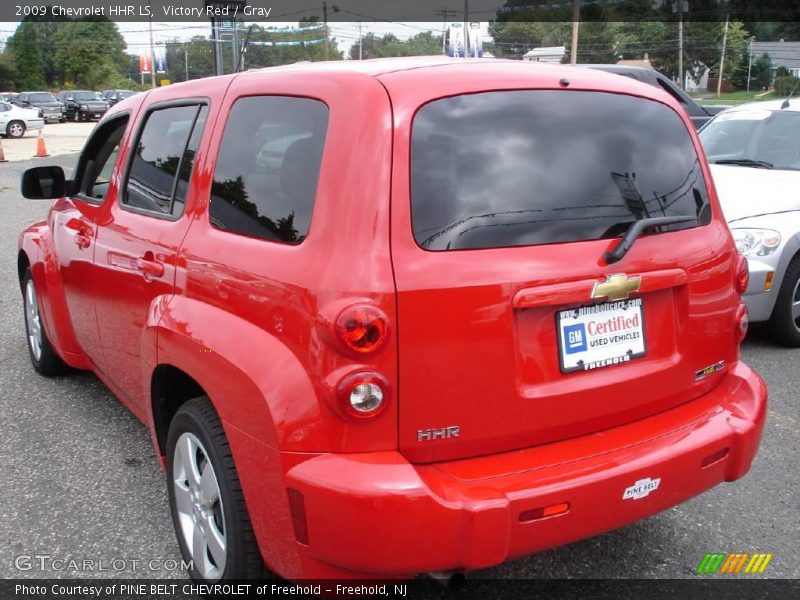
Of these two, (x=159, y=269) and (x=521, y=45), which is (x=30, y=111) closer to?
(x=159, y=269)

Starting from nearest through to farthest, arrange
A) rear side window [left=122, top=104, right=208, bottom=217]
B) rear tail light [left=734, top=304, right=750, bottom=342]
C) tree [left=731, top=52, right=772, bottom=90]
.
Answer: rear tail light [left=734, top=304, right=750, bottom=342], rear side window [left=122, top=104, right=208, bottom=217], tree [left=731, top=52, right=772, bottom=90]

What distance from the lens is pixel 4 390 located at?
4836 millimetres

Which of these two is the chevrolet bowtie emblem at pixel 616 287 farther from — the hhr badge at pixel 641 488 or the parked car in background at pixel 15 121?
the parked car in background at pixel 15 121

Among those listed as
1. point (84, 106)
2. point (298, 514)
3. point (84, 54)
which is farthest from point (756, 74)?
point (298, 514)

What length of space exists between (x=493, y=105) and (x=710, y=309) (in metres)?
1.05

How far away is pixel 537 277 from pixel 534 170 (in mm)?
339

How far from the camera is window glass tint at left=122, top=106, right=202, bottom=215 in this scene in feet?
9.92

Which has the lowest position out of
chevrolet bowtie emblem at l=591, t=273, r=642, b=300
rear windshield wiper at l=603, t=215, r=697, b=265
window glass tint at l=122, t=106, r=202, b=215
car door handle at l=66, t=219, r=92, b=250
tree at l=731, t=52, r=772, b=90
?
tree at l=731, t=52, r=772, b=90

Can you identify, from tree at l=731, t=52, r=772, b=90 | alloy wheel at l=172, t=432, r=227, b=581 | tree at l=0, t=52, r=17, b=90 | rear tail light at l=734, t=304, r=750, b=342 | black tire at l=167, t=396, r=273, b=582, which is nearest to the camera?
black tire at l=167, t=396, r=273, b=582

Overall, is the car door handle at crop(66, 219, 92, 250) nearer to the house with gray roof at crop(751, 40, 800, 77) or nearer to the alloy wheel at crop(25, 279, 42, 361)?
the alloy wheel at crop(25, 279, 42, 361)

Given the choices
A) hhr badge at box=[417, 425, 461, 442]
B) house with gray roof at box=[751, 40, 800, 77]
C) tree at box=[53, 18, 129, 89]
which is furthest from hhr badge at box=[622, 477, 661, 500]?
house with gray roof at box=[751, 40, 800, 77]

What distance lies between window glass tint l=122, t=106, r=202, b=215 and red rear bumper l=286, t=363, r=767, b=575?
4.48 ft

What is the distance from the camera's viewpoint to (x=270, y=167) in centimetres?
251

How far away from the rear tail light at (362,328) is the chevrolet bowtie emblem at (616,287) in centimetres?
68
